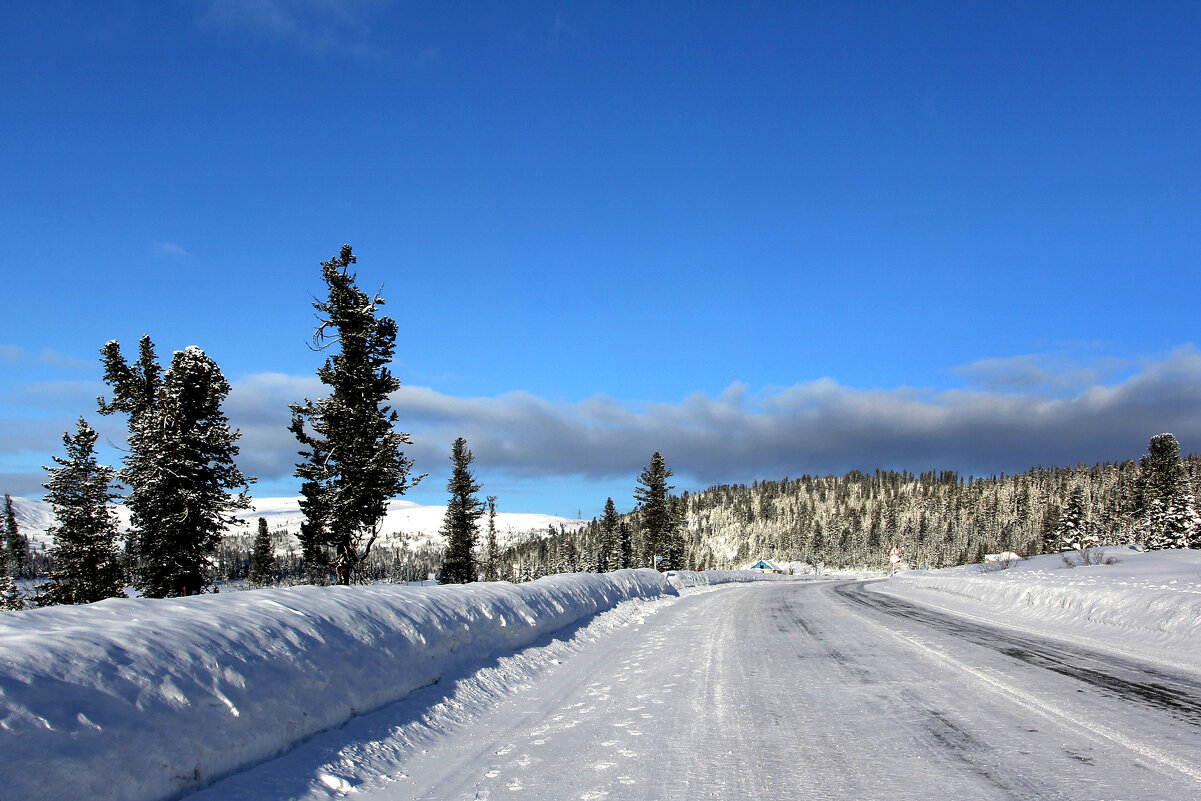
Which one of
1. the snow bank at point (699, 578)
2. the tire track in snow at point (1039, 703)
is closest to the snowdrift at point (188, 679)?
the tire track in snow at point (1039, 703)

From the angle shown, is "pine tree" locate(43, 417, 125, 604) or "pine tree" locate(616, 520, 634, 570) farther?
"pine tree" locate(616, 520, 634, 570)

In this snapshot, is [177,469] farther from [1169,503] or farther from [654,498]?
[1169,503]

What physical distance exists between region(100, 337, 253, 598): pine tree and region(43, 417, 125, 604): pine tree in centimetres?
470

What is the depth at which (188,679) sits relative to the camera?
436 cm

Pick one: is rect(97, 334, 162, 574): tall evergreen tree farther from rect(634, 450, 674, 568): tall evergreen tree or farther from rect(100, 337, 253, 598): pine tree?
rect(634, 450, 674, 568): tall evergreen tree

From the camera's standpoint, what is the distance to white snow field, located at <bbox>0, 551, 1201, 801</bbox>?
388 centimetres

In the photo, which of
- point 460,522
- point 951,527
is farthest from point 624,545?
point 951,527

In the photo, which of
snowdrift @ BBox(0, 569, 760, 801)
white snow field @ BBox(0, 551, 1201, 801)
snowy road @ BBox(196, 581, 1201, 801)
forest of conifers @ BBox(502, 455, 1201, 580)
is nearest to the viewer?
snowdrift @ BBox(0, 569, 760, 801)

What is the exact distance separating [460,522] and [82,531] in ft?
76.7

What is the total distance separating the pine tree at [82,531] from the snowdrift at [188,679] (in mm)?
30745

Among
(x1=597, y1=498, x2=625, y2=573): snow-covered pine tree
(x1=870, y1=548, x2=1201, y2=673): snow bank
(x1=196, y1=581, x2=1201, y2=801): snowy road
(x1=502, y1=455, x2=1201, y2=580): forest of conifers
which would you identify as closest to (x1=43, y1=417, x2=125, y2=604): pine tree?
(x1=196, y1=581, x2=1201, y2=801): snowy road

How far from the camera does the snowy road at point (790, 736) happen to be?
14.1 feet

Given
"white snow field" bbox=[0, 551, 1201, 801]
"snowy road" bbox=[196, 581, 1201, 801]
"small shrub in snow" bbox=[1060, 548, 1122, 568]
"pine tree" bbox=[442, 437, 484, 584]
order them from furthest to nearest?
"pine tree" bbox=[442, 437, 484, 584] < "small shrub in snow" bbox=[1060, 548, 1122, 568] < "snowy road" bbox=[196, 581, 1201, 801] < "white snow field" bbox=[0, 551, 1201, 801]

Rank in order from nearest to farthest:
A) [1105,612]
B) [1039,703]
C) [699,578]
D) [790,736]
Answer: [790,736]
[1039,703]
[1105,612]
[699,578]
